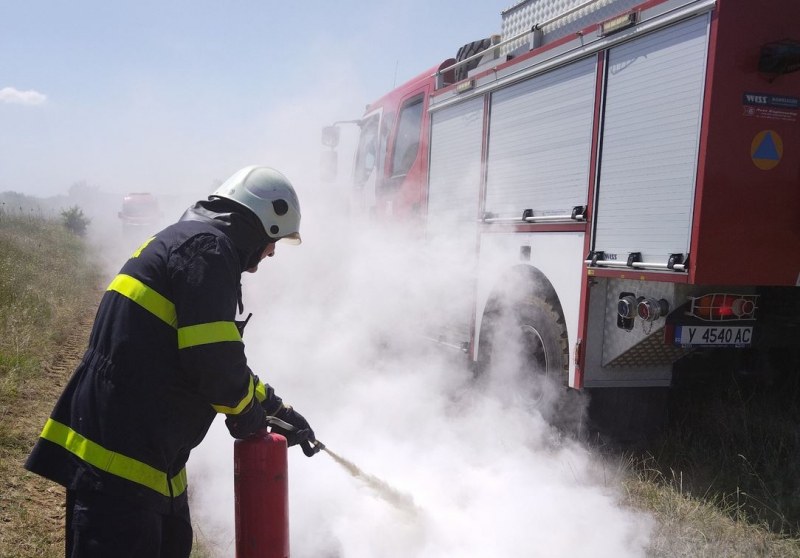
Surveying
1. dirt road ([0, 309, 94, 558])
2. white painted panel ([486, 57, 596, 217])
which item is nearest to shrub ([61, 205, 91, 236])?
dirt road ([0, 309, 94, 558])

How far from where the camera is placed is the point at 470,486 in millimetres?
3873

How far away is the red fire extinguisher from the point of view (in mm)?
2354

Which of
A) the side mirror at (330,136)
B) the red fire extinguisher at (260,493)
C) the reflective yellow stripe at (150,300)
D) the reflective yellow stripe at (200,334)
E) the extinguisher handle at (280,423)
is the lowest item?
the red fire extinguisher at (260,493)

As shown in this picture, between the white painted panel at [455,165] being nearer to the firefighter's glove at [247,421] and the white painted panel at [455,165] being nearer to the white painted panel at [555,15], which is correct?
the white painted panel at [555,15]

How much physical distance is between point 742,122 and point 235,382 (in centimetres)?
274

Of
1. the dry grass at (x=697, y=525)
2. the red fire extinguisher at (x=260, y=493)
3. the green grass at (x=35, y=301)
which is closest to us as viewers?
the red fire extinguisher at (x=260, y=493)

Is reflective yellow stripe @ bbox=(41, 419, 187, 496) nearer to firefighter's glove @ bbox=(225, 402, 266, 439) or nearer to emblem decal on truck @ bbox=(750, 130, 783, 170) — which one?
firefighter's glove @ bbox=(225, 402, 266, 439)

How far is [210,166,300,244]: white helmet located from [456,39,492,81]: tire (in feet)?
11.8

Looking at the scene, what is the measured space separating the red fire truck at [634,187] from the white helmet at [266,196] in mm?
2031

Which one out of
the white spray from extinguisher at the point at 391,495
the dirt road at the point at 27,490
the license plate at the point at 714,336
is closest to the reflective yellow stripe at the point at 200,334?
the white spray from extinguisher at the point at 391,495

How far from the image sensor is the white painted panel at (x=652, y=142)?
11.0 ft

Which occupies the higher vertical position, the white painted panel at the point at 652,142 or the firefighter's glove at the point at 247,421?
the white painted panel at the point at 652,142

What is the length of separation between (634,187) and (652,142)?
0.86 feet

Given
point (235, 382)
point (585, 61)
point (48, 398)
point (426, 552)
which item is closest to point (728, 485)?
point (426, 552)
